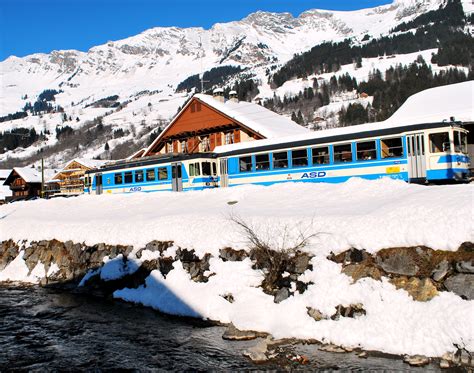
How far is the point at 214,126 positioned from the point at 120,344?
1290 inches

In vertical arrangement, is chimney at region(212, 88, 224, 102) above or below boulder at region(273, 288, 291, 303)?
above

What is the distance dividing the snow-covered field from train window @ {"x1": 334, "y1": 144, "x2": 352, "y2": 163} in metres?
3.37

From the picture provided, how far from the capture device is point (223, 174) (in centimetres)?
2858

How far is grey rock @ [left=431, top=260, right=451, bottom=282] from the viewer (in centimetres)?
1055

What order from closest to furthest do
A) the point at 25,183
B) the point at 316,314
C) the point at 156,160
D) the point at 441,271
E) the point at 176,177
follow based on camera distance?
1. the point at 441,271
2. the point at 316,314
3. the point at 176,177
4. the point at 156,160
5. the point at 25,183

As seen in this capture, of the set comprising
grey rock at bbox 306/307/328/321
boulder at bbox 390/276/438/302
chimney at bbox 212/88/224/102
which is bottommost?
grey rock at bbox 306/307/328/321

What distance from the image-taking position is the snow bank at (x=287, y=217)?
1195 centimetres

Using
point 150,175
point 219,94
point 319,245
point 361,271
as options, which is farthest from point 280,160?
point 219,94

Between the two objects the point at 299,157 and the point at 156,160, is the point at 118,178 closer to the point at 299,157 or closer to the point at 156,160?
the point at 156,160

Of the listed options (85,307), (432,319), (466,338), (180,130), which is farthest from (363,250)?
(180,130)

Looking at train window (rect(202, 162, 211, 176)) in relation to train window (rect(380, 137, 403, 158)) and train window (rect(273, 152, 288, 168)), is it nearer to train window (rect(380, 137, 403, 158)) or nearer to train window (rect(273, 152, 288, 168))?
train window (rect(273, 152, 288, 168))

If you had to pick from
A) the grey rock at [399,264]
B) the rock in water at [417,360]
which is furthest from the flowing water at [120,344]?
the grey rock at [399,264]

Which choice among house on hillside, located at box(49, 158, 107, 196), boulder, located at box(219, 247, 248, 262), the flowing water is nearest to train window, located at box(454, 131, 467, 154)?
boulder, located at box(219, 247, 248, 262)

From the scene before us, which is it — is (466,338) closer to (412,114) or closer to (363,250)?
(363,250)
